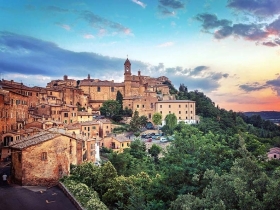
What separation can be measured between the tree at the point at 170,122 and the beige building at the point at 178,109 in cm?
361

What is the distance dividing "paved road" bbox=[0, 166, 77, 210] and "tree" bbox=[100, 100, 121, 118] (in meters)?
44.8

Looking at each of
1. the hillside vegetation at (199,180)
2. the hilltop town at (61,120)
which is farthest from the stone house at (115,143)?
the hillside vegetation at (199,180)

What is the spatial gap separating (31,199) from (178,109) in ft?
171

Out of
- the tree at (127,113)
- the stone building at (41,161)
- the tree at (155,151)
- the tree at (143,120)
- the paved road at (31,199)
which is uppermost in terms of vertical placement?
the tree at (127,113)

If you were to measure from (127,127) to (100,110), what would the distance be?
10221mm

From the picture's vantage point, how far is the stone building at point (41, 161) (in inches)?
819

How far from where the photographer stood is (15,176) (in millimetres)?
21516

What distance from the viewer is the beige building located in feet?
218

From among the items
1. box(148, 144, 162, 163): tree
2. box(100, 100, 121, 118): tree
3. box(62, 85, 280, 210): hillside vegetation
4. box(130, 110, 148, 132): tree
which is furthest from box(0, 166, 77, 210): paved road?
box(100, 100, 121, 118): tree

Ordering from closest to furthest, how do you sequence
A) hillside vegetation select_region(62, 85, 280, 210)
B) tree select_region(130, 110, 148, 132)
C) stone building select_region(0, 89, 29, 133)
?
1. hillside vegetation select_region(62, 85, 280, 210)
2. stone building select_region(0, 89, 29, 133)
3. tree select_region(130, 110, 148, 132)

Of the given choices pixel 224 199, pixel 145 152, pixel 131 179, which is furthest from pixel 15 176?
pixel 145 152

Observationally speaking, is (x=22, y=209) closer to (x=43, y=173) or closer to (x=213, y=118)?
(x=43, y=173)

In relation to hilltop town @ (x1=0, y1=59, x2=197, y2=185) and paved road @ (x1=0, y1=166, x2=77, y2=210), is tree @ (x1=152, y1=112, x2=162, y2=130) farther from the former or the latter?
paved road @ (x1=0, y1=166, x2=77, y2=210)

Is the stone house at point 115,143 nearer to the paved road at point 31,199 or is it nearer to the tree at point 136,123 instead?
the tree at point 136,123
